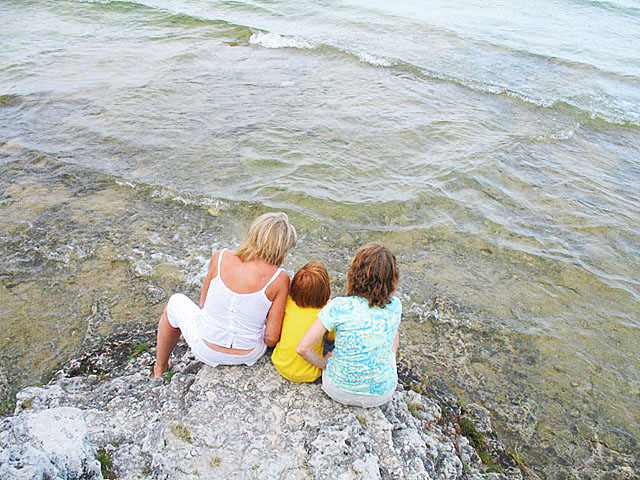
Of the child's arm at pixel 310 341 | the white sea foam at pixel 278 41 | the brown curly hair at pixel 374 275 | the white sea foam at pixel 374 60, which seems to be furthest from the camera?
the white sea foam at pixel 278 41

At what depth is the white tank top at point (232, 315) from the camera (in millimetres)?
3186

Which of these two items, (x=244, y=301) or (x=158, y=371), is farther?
(x=158, y=371)

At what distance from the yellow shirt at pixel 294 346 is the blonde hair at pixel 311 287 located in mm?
64

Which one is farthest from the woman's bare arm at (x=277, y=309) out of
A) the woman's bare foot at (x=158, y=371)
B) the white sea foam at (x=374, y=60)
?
the white sea foam at (x=374, y=60)

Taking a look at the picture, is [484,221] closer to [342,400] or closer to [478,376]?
[478,376]

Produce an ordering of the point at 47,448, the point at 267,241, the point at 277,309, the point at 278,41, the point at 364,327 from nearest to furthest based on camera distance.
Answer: the point at 47,448, the point at 364,327, the point at 267,241, the point at 277,309, the point at 278,41

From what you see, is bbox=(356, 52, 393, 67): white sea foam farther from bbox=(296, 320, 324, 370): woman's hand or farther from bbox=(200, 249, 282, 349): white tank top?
bbox=(296, 320, 324, 370): woman's hand

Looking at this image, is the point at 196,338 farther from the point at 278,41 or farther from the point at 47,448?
the point at 278,41

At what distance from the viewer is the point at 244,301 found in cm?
319

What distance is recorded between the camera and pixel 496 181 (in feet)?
24.0

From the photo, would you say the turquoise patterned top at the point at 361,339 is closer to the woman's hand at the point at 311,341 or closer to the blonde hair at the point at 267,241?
the woman's hand at the point at 311,341

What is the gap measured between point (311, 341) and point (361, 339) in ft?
1.17

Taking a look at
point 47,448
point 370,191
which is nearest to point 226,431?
point 47,448

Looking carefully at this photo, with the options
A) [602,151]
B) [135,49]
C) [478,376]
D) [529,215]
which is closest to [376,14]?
[135,49]
